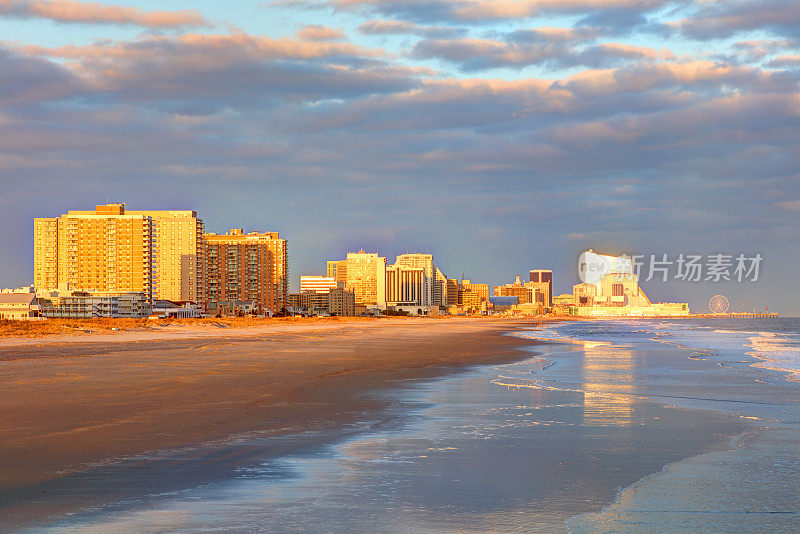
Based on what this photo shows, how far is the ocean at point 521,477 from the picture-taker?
8133 millimetres

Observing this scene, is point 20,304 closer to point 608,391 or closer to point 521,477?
point 608,391

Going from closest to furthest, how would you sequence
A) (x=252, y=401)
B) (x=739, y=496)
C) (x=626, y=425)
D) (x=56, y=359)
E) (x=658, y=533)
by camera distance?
(x=658, y=533), (x=739, y=496), (x=626, y=425), (x=252, y=401), (x=56, y=359)

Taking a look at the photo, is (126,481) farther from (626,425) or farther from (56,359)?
(56,359)

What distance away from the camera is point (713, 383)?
25.2 m

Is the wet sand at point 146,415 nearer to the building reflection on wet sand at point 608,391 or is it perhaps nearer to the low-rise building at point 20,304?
the building reflection on wet sand at point 608,391

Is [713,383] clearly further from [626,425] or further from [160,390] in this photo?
[160,390]

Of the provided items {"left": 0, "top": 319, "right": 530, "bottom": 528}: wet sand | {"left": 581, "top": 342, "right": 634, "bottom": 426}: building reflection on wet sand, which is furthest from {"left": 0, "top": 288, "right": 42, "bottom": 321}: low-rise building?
{"left": 581, "top": 342, "right": 634, "bottom": 426}: building reflection on wet sand

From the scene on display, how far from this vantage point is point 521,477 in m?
10.4

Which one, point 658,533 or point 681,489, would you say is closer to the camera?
point 658,533

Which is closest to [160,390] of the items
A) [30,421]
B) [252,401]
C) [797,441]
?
[252,401]

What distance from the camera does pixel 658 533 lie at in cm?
776

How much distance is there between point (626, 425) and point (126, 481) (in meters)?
9.22

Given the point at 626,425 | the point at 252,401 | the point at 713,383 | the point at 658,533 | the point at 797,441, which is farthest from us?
the point at 713,383

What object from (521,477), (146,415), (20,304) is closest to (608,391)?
(146,415)
